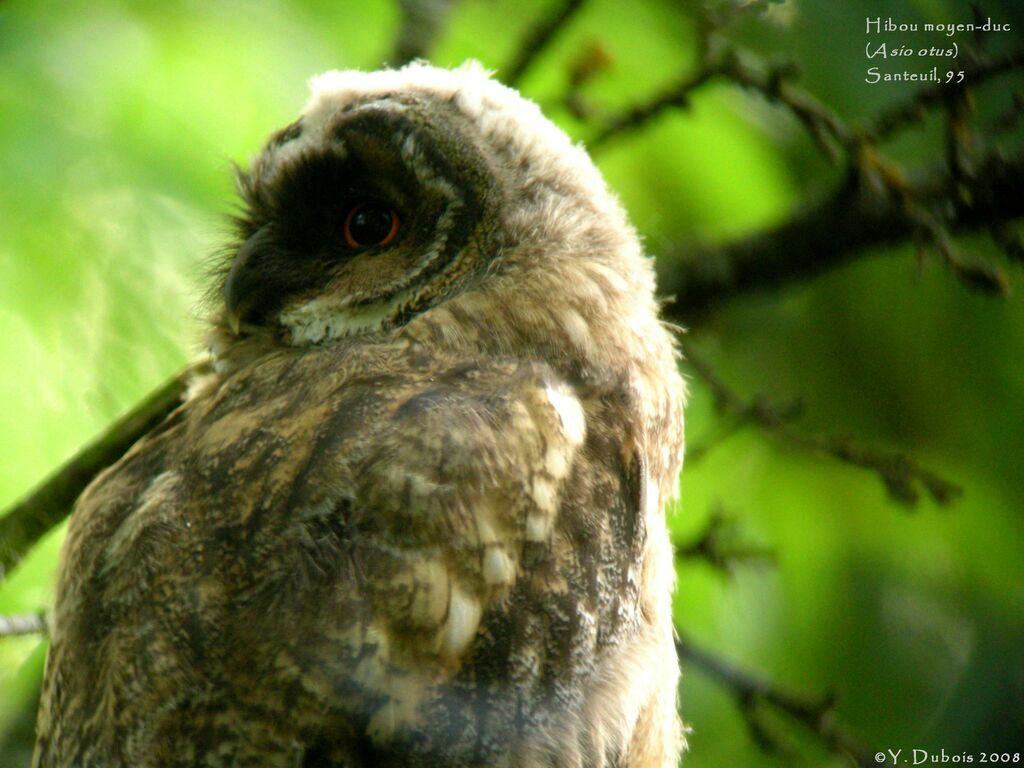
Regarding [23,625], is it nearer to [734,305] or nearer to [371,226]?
[371,226]

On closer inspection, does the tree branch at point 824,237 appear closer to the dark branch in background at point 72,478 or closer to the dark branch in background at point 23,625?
the dark branch in background at point 72,478

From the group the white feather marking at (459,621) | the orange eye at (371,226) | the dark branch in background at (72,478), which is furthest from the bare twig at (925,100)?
the dark branch in background at (72,478)

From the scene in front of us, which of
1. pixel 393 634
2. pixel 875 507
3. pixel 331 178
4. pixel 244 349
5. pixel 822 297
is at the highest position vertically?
pixel 331 178

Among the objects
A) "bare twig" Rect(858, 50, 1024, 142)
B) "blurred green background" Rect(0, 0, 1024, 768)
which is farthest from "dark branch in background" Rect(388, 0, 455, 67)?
"bare twig" Rect(858, 50, 1024, 142)

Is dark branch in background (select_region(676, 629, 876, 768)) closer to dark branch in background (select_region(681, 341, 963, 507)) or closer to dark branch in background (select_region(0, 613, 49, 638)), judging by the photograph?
dark branch in background (select_region(681, 341, 963, 507))

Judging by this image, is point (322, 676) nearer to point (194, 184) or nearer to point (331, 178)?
point (331, 178)

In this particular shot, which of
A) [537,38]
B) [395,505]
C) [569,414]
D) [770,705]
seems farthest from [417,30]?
[770,705]

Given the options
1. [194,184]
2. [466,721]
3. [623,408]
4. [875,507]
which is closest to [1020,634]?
[875,507]
